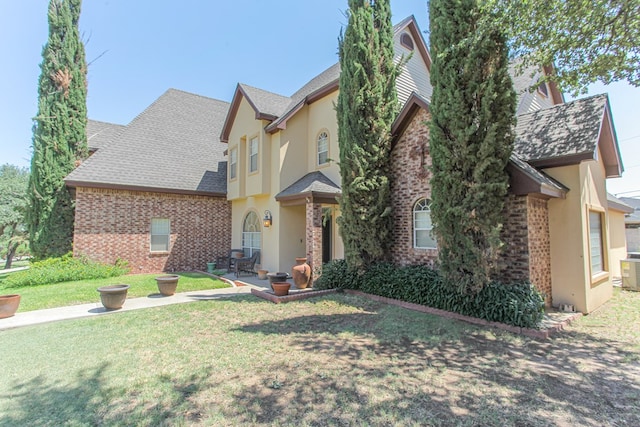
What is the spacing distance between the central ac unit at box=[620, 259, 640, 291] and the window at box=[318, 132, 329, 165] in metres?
11.3

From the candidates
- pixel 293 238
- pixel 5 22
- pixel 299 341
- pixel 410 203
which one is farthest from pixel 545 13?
pixel 5 22

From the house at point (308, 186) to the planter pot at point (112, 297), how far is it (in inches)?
216

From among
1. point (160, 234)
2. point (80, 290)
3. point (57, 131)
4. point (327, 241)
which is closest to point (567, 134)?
point (327, 241)

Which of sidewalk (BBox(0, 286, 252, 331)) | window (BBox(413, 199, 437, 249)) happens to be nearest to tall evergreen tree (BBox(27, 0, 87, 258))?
sidewalk (BBox(0, 286, 252, 331))

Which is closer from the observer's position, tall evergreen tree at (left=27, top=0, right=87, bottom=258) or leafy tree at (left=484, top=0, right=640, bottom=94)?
leafy tree at (left=484, top=0, right=640, bottom=94)

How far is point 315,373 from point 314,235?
627cm

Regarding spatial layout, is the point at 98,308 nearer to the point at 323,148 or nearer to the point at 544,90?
the point at 323,148

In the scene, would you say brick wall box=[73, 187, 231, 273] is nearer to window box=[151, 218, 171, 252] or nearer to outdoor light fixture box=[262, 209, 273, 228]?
window box=[151, 218, 171, 252]

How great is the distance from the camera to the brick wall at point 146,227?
43.0ft

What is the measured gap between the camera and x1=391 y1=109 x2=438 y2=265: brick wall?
28.9 feet

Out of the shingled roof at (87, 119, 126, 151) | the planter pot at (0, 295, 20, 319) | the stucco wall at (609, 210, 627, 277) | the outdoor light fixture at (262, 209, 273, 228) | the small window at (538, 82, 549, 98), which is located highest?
the small window at (538, 82, 549, 98)

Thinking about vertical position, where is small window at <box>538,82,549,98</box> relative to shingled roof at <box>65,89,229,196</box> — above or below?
above

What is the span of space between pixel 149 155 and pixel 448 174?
46.6 ft

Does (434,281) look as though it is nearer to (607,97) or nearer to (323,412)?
(323,412)
